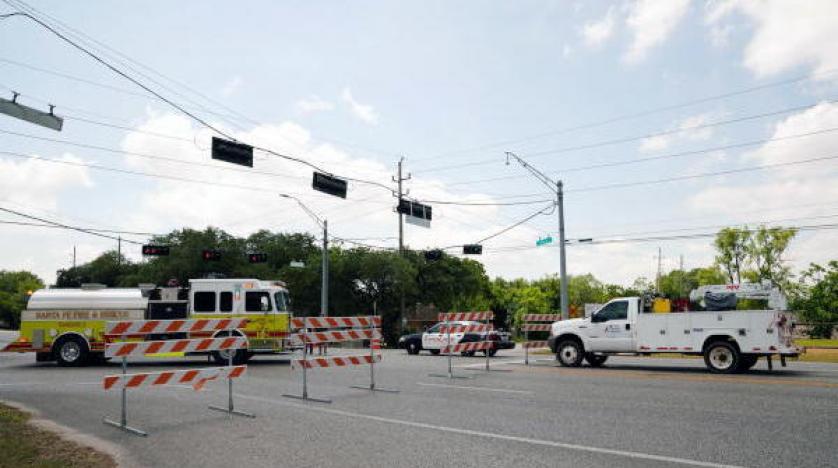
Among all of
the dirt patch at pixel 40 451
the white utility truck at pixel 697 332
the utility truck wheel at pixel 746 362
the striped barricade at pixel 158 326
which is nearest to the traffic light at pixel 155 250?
the white utility truck at pixel 697 332

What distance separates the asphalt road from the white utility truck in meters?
1.03

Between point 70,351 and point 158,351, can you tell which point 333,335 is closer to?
point 158,351

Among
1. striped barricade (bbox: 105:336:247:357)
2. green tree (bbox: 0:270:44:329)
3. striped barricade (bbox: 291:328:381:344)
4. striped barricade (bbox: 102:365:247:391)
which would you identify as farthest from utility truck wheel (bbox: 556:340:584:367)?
green tree (bbox: 0:270:44:329)

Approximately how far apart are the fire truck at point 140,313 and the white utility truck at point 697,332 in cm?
961

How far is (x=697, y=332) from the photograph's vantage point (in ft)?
58.1

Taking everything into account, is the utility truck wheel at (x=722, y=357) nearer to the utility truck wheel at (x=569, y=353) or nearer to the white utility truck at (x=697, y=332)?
the white utility truck at (x=697, y=332)

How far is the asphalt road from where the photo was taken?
724 cm

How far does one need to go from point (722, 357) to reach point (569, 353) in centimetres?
445

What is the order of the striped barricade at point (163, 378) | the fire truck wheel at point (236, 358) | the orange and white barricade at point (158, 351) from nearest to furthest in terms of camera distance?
1. the striped barricade at point (163, 378)
2. the orange and white barricade at point (158, 351)
3. the fire truck wheel at point (236, 358)

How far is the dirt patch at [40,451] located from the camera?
6.85 metres

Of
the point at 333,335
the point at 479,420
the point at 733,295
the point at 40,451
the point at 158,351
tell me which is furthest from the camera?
the point at 733,295

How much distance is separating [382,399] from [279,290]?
A: 11.3 meters

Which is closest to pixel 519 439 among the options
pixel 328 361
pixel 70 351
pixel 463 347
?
pixel 328 361

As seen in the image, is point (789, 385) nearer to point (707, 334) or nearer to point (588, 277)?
point (707, 334)
